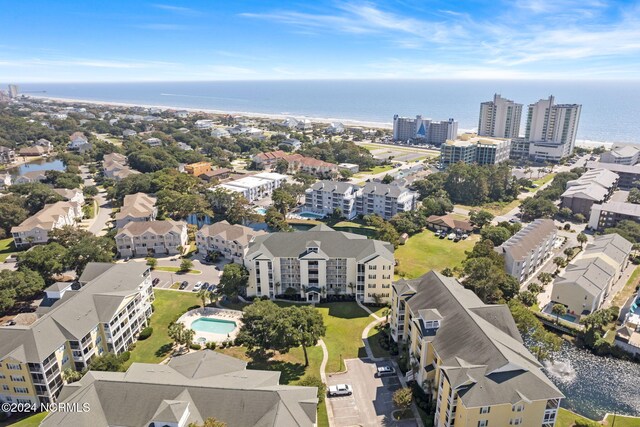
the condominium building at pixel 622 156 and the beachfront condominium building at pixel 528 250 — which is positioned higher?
the condominium building at pixel 622 156

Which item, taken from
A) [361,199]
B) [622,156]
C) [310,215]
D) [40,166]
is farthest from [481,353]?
[40,166]

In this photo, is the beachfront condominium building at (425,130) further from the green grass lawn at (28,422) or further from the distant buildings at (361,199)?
the green grass lawn at (28,422)

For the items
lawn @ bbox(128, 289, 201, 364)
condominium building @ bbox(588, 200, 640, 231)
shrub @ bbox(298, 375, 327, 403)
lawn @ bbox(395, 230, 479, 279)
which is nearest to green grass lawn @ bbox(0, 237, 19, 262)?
lawn @ bbox(128, 289, 201, 364)

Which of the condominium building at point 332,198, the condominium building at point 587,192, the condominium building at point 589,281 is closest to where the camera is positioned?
the condominium building at point 589,281

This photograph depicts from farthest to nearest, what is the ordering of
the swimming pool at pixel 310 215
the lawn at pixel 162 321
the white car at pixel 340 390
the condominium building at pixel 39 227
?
the swimming pool at pixel 310 215 → the condominium building at pixel 39 227 → the lawn at pixel 162 321 → the white car at pixel 340 390

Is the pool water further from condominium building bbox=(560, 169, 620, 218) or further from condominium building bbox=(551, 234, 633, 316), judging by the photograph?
condominium building bbox=(560, 169, 620, 218)

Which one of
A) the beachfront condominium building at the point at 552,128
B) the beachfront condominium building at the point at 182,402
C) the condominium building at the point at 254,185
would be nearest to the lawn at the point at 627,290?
the beachfront condominium building at the point at 182,402
